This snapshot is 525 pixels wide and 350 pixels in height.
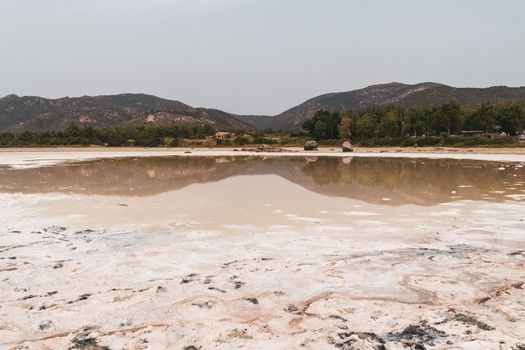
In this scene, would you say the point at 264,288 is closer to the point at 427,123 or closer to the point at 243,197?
the point at 243,197

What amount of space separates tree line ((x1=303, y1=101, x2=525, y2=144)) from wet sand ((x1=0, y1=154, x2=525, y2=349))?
71928mm

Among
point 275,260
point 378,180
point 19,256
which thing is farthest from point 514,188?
point 19,256

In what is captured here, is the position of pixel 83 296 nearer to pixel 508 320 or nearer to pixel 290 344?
pixel 290 344

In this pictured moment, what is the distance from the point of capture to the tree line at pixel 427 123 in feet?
273

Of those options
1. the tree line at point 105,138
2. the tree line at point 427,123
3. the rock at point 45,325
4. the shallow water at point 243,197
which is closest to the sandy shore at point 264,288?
the rock at point 45,325

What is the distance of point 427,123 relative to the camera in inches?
3455

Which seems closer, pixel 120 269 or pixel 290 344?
pixel 290 344

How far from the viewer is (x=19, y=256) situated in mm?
8289

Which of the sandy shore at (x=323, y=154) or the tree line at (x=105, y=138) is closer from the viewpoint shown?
the sandy shore at (x=323, y=154)

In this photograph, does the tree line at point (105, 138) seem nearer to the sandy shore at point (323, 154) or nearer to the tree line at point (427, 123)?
the sandy shore at point (323, 154)

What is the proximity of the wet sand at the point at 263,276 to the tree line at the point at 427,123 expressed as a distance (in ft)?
236

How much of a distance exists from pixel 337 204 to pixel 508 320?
9.25 meters

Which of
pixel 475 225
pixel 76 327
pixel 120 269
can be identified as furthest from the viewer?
pixel 475 225

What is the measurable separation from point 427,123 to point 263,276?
8819 centimetres
